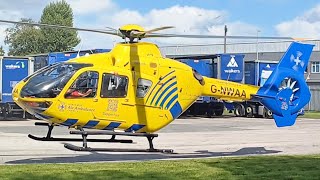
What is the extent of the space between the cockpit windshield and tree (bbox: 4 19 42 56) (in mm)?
87010

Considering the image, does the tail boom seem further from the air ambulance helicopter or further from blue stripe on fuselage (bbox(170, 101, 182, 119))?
blue stripe on fuselage (bbox(170, 101, 182, 119))

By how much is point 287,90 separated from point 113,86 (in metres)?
5.71

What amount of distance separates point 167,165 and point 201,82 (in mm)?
3882

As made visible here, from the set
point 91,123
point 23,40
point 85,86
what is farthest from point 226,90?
point 23,40

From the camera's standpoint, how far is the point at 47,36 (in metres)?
98.7

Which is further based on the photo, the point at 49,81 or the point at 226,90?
the point at 226,90

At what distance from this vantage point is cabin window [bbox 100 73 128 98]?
14.8 metres

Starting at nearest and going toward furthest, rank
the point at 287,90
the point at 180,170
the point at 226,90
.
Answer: the point at 180,170 < the point at 226,90 < the point at 287,90

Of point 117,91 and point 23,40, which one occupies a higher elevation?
point 23,40

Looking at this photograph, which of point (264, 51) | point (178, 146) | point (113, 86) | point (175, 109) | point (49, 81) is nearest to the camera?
point (49, 81)

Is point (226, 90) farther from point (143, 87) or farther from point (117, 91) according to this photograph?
point (117, 91)

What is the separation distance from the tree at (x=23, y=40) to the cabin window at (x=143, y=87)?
86.5m

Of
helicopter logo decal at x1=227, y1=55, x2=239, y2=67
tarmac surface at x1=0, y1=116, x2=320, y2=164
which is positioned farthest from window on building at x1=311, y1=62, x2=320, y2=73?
tarmac surface at x1=0, y1=116, x2=320, y2=164

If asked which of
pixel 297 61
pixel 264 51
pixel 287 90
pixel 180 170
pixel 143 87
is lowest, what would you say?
pixel 180 170
